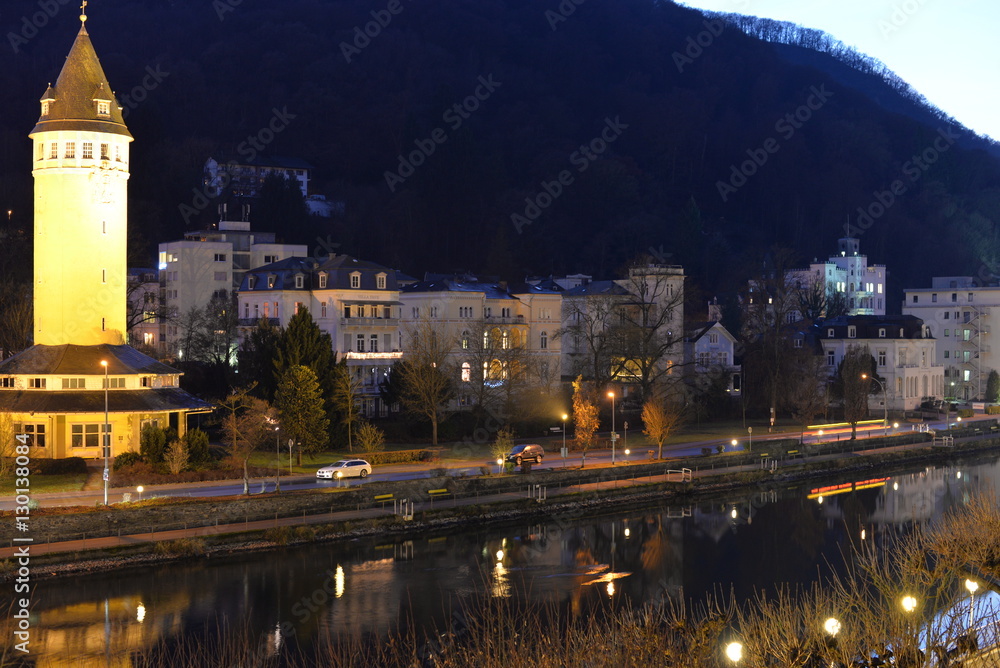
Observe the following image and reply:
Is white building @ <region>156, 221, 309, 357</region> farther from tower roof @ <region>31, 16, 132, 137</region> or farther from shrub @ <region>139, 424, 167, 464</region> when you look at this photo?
shrub @ <region>139, 424, 167, 464</region>

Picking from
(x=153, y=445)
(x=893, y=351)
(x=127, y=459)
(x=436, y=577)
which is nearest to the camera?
(x=436, y=577)

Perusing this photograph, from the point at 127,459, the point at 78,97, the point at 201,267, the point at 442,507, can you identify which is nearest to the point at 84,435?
the point at 127,459

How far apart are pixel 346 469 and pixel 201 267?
36.4m

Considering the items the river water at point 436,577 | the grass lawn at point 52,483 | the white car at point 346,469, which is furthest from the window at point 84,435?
the river water at point 436,577

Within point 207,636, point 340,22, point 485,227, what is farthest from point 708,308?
point 340,22

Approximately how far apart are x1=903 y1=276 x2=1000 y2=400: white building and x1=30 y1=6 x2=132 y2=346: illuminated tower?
204 ft

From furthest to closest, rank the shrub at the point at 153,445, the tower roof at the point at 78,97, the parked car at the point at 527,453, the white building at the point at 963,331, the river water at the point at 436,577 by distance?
the white building at the point at 963,331 → the parked car at the point at 527,453 → the tower roof at the point at 78,97 → the shrub at the point at 153,445 → the river water at the point at 436,577

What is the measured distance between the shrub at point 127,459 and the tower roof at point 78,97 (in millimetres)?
12955

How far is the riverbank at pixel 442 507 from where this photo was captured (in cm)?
3084

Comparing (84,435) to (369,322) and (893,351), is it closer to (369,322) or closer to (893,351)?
(369,322)

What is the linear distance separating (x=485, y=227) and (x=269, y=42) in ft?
177

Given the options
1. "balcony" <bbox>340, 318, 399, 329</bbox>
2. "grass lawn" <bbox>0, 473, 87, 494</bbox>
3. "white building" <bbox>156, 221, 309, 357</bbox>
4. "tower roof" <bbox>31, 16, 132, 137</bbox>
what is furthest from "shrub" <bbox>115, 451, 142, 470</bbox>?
"white building" <bbox>156, 221, 309, 357</bbox>

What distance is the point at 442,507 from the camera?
38.0m

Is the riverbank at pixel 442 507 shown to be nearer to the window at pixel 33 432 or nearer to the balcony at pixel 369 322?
the window at pixel 33 432
